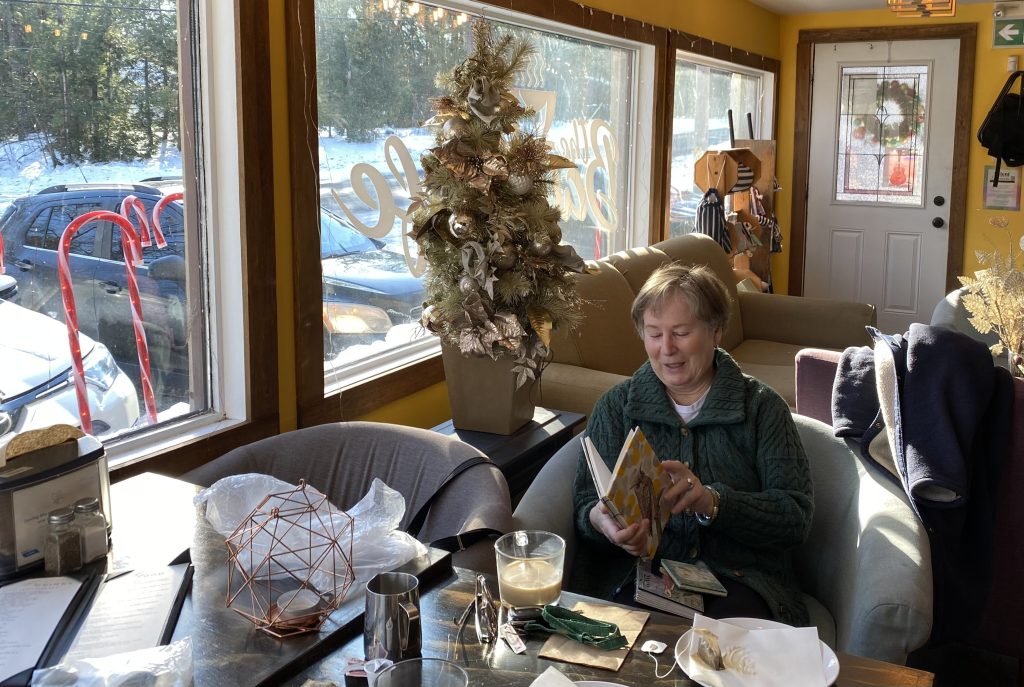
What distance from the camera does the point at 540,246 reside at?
2.61m

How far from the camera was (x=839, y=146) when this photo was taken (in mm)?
6742

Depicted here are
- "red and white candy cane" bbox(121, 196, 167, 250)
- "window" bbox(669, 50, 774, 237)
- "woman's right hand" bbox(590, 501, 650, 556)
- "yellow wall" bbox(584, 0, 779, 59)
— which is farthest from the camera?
"window" bbox(669, 50, 774, 237)

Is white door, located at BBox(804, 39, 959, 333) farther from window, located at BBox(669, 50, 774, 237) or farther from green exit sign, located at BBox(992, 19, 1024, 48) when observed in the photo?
window, located at BBox(669, 50, 774, 237)

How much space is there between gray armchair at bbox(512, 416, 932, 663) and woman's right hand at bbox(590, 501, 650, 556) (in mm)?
183

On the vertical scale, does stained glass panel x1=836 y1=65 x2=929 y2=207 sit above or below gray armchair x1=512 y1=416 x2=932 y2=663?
above

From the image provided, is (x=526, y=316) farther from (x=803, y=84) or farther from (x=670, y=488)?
(x=803, y=84)

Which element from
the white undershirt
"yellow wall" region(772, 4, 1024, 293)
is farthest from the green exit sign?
the white undershirt

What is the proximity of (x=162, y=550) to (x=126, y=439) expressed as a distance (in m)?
0.80

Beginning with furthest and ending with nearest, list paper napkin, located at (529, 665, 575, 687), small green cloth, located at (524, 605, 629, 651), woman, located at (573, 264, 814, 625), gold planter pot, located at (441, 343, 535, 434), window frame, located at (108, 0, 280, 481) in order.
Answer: gold planter pot, located at (441, 343, 535, 434) → window frame, located at (108, 0, 280, 481) → woman, located at (573, 264, 814, 625) → small green cloth, located at (524, 605, 629, 651) → paper napkin, located at (529, 665, 575, 687)

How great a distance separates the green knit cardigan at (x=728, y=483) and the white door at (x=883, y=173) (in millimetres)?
5008

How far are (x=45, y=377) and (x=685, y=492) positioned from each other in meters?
1.36

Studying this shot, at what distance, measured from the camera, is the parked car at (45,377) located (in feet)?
6.72

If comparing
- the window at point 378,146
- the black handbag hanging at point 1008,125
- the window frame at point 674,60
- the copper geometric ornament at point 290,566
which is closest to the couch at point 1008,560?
the window at point 378,146

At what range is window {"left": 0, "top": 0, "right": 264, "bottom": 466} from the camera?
204cm
